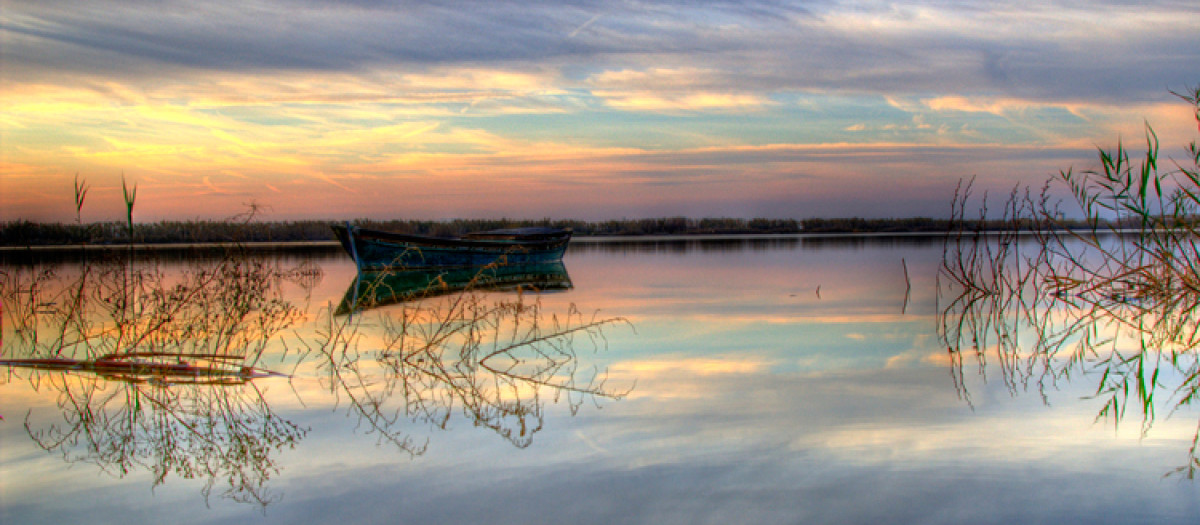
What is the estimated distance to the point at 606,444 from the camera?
4707mm

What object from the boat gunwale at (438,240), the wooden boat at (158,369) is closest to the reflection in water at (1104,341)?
the wooden boat at (158,369)

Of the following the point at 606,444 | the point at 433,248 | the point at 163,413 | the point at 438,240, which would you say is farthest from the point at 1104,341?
the point at 433,248

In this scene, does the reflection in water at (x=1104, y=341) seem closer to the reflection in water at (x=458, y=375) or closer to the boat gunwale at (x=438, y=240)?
the reflection in water at (x=458, y=375)

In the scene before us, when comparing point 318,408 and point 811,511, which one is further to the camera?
point 318,408

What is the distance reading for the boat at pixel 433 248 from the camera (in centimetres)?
2078

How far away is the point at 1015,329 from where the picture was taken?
9602 millimetres

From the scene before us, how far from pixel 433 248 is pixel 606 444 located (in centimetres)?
1733

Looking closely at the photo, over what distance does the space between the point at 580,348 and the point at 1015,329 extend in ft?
16.5

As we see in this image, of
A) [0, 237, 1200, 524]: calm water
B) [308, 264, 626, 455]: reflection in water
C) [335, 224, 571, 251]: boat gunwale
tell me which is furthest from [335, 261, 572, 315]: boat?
[0, 237, 1200, 524]: calm water

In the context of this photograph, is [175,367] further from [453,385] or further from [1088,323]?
[1088,323]

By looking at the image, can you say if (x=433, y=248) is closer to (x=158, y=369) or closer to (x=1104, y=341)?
(x=158, y=369)

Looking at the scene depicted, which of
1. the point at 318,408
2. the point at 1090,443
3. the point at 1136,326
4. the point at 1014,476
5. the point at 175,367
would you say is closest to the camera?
the point at 1014,476

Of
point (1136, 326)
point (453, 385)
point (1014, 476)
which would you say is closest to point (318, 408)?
point (453, 385)

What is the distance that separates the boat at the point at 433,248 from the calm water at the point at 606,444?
12530 mm
